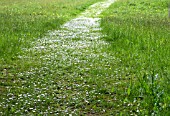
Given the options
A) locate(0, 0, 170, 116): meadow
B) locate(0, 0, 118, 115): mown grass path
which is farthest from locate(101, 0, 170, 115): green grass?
locate(0, 0, 118, 115): mown grass path

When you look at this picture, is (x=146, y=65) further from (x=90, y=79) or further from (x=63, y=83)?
(x=63, y=83)

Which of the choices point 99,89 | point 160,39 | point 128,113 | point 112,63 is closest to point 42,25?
point 160,39

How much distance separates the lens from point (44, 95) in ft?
32.5

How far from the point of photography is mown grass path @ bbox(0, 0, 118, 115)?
902 cm

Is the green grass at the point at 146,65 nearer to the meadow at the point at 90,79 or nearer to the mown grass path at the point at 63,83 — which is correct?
the meadow at the point at 90,79

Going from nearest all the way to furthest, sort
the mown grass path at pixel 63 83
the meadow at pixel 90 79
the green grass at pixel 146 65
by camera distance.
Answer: the green grass at pixel 146 65, the meadow at pixel 90 79, the mown grass path at pixel 63 83

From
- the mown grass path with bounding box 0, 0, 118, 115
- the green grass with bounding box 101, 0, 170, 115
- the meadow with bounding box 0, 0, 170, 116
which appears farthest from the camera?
the mown grass path with bounding box 0, 0, 118, 115

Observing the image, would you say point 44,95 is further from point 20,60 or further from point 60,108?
point 20,60

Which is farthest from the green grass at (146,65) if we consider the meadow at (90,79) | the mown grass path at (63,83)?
the mown grass path at (63,83)

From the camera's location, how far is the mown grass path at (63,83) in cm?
902

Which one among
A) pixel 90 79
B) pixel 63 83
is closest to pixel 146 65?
pixel 90 79

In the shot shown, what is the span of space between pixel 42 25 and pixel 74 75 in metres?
15.3

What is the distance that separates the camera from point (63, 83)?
37.5ft

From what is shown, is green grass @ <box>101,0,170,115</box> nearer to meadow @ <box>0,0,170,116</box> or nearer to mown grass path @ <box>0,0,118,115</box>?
meadow @ <box>0,0,170,116</box>
